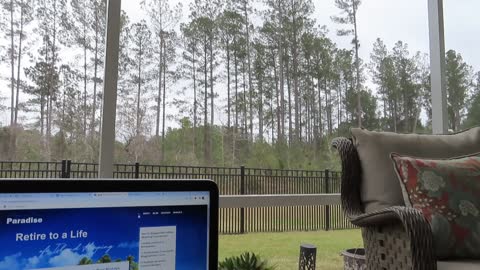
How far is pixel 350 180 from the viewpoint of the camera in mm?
1894

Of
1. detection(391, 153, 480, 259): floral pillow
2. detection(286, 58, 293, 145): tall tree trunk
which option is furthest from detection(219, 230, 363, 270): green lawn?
detection(391, 153, 480, 259): floral pillow

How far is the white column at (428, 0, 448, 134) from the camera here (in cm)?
304

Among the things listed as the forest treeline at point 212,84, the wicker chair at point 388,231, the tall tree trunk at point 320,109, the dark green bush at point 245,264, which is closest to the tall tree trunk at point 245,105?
the forest treeline at point 212,84

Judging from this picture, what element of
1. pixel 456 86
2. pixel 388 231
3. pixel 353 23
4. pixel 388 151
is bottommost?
pixel 388 231

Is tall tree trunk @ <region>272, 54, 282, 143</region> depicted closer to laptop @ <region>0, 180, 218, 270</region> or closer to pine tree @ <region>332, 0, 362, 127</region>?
pine tree @ <region>332, 0, 362, 127</region>

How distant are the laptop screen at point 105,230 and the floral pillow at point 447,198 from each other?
1.19 meters

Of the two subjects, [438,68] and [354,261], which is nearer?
[354,261]

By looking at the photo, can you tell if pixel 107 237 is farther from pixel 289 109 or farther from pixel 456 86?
pixel 456 86

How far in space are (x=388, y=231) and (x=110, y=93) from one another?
60.4 inches

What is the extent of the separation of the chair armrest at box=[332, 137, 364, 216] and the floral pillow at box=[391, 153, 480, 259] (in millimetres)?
186

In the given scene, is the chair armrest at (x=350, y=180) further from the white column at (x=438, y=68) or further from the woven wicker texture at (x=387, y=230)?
the white column at (x=438, y=68)

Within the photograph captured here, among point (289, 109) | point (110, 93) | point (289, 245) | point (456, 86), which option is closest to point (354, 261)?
point (289, 245)

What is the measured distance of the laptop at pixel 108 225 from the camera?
62cm

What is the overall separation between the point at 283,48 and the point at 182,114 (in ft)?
3.02
